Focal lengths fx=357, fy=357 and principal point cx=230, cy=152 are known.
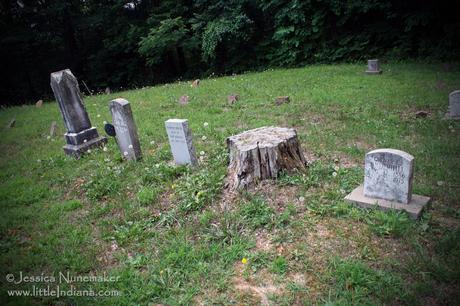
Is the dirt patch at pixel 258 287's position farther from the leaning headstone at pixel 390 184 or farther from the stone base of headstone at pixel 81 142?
the stone base of headstone at pixel 81 142

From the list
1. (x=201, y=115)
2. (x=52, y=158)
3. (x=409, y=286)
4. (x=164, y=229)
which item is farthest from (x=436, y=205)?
(x=52, y=158)

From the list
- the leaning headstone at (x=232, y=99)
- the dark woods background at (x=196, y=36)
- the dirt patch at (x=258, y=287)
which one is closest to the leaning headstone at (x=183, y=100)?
the leaning headstone at (x=232, y=99)

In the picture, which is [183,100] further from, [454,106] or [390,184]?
[390,184]

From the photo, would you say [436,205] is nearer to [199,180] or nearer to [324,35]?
[199,180]

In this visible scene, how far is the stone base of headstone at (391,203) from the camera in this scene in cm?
390

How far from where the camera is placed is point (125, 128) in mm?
6164

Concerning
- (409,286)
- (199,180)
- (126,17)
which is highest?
(126,17)

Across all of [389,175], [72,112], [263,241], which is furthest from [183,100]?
[389,175]

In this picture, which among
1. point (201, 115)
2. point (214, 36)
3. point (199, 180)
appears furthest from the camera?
point (214, 36)

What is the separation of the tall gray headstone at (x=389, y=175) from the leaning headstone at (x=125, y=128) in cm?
387

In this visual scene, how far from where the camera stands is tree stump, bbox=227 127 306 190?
4766mm

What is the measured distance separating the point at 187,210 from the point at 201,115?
4.49 meters

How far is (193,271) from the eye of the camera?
3.54m

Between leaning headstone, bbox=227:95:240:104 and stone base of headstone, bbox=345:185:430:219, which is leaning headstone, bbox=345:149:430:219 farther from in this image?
leaning headstone, bbox=227:95:240:104
